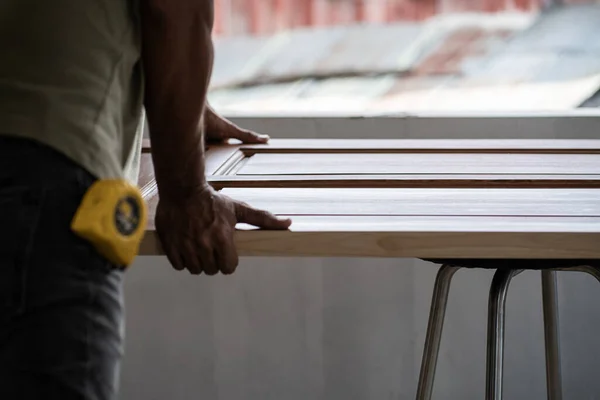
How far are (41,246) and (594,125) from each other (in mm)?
1577

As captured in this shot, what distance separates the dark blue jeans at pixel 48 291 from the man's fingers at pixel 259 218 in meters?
0.26

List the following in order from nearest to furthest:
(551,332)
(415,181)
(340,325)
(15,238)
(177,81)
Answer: (15,238) < (177,81) < (415,181) < (551,332) < (340,325)

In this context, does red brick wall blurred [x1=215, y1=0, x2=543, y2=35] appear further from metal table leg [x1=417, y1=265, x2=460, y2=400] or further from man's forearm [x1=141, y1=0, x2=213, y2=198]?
man's forearm [x1=141, y1=0, x2=213, y2=198]

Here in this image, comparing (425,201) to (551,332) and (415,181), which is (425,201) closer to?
(415,181)

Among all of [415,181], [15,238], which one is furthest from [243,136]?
[15,238]

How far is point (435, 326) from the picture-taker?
1.55 metres

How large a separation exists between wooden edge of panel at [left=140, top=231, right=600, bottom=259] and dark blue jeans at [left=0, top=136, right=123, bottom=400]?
28 cm

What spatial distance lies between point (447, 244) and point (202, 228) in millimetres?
276

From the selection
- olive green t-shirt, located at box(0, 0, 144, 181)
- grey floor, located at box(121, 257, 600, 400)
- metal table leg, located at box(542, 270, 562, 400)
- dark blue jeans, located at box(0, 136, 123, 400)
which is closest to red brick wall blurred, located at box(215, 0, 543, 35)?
grey floor, located at box(121, 257, 600, 400)

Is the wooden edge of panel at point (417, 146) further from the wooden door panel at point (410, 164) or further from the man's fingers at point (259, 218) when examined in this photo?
the man's fingers at point (259, 218)

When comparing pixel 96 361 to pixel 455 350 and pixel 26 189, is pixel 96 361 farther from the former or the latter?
pixel 455 350

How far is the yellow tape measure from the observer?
843 millimetres

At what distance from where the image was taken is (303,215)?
116 centimetres

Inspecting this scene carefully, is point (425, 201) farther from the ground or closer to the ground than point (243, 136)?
closer to the ground
